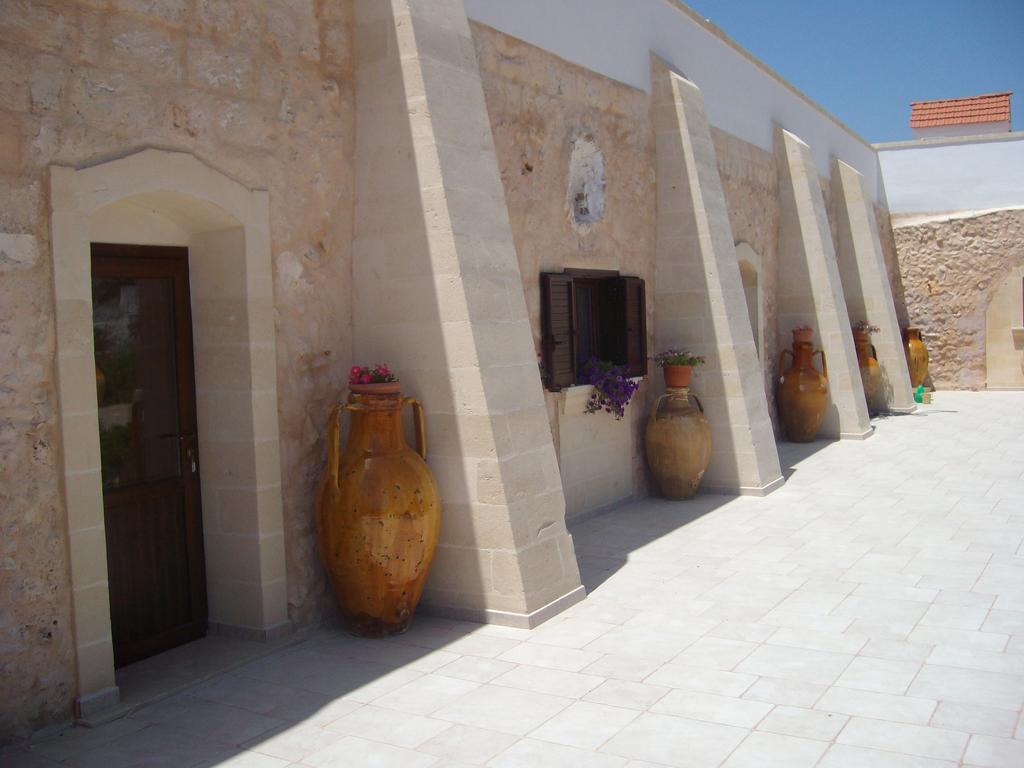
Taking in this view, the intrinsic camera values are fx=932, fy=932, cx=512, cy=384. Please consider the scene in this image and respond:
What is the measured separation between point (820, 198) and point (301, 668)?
1022cm

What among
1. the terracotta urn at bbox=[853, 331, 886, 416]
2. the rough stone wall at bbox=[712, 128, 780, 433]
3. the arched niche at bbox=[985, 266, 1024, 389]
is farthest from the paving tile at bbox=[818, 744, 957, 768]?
the arched niche at bbox=[985, 266, 1024, 389]

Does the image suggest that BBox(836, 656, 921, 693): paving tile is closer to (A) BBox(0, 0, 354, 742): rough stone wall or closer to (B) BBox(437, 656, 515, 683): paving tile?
(B) BBox(437, 656, 515, 683): paving tile

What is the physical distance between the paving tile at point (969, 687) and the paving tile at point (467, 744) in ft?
5.51

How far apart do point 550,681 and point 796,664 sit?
110 cm

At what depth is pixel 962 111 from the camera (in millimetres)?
20438

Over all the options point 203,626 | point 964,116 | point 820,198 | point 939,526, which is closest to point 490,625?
point 203,626

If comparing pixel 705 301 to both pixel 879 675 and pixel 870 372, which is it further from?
pixel 870 372

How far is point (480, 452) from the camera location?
4766 millimetres

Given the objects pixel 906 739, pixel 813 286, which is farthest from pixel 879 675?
pixel 813 286

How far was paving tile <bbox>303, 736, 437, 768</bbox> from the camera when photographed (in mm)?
3246

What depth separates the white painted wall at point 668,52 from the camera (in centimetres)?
674

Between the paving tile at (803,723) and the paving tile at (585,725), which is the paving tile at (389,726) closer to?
the paving tile at (585,725)

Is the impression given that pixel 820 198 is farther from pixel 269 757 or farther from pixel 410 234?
pixel 269 757

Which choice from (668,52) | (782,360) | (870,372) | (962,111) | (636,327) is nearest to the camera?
(636,327)
